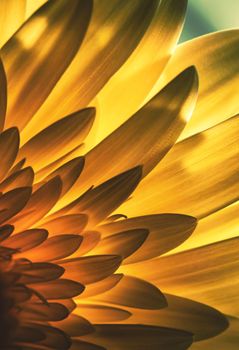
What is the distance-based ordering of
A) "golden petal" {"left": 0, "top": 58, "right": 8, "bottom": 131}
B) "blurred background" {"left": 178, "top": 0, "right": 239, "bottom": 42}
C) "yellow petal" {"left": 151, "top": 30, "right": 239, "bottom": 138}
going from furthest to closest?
"blurred background" {"left": 178, "top": 0, "right": 239, "bottom": 42} → "yellow petal" {"left": 151, "top": 30, "right": 239, "bottom": 138} → "golden petal" {"left": 0, "top": 58, "right": 8, "bottom": 131}

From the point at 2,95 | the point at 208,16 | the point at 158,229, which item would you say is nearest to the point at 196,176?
the point at 158,229

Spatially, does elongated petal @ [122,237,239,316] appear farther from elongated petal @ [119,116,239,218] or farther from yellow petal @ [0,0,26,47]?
yellow petal @ [0,0,26,47]

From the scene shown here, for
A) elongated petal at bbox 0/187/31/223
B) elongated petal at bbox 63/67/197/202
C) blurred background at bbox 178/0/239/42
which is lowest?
elongated petal at bbox 0/187/31/223

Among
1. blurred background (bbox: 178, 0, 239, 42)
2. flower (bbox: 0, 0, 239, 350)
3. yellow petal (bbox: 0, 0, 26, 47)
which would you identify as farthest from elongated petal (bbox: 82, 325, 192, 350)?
blurred background (bbox: 178, 0, 239, 42)

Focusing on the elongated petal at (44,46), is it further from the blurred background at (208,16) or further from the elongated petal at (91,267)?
the blurred background at (208,16)

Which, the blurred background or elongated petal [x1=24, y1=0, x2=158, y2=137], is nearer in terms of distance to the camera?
elongated petal [x1=24, y1=0, x2=158, y2=137]

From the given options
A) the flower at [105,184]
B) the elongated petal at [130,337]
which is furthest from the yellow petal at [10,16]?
the elongated petal at [130,337]
